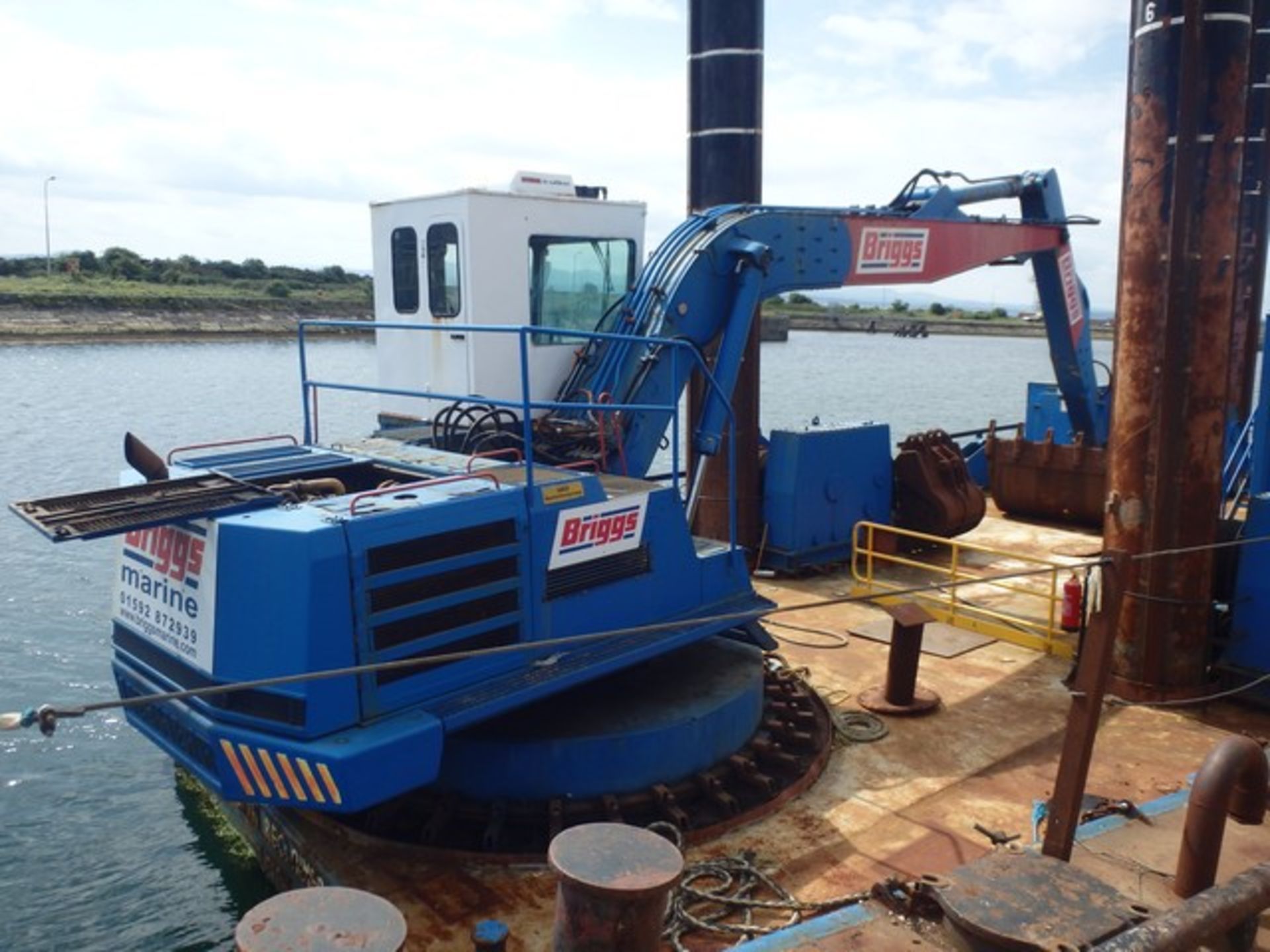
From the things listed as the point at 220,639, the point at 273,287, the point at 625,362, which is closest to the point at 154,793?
the point at 220,639

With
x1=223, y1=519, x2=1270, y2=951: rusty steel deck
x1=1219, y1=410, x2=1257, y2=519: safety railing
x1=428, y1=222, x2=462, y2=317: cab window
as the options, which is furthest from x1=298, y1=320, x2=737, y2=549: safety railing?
x1=1219, y1=410, x2=1257, y2=519: safety railing

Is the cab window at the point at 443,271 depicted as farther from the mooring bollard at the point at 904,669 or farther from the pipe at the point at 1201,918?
the pipe at the point at 1201,918

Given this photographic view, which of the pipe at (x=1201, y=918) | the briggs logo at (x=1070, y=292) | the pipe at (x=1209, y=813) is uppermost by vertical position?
the briggs logo at (x=1070, y=292)

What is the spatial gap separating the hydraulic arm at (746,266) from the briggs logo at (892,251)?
0.01 metres

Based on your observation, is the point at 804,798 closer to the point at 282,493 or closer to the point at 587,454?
the point at 587,454

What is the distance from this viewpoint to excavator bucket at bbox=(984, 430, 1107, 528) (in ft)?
40.2

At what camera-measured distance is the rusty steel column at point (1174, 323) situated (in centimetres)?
673

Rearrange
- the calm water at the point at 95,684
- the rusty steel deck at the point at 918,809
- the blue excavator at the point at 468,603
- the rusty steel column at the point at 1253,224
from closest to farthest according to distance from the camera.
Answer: the blue excavator at the point at 468,603 → the rusty steel deck at the point at 918,809 → the calm water at the point at 95,684 → the rusty steel column at the point at 1253,224

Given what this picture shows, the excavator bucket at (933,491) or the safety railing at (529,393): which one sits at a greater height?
the safety railing at (529,393)

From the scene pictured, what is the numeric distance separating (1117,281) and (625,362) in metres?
3.41

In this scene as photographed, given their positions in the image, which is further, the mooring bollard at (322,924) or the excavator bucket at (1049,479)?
the excavator bucket at (1049,479)

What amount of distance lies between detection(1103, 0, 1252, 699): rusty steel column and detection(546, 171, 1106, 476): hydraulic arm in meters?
2.21

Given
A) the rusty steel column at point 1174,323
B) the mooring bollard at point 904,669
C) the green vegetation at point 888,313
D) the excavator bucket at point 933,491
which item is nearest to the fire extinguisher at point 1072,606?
the rusty steel column at point 1174,323

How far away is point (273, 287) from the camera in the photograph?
230ft
